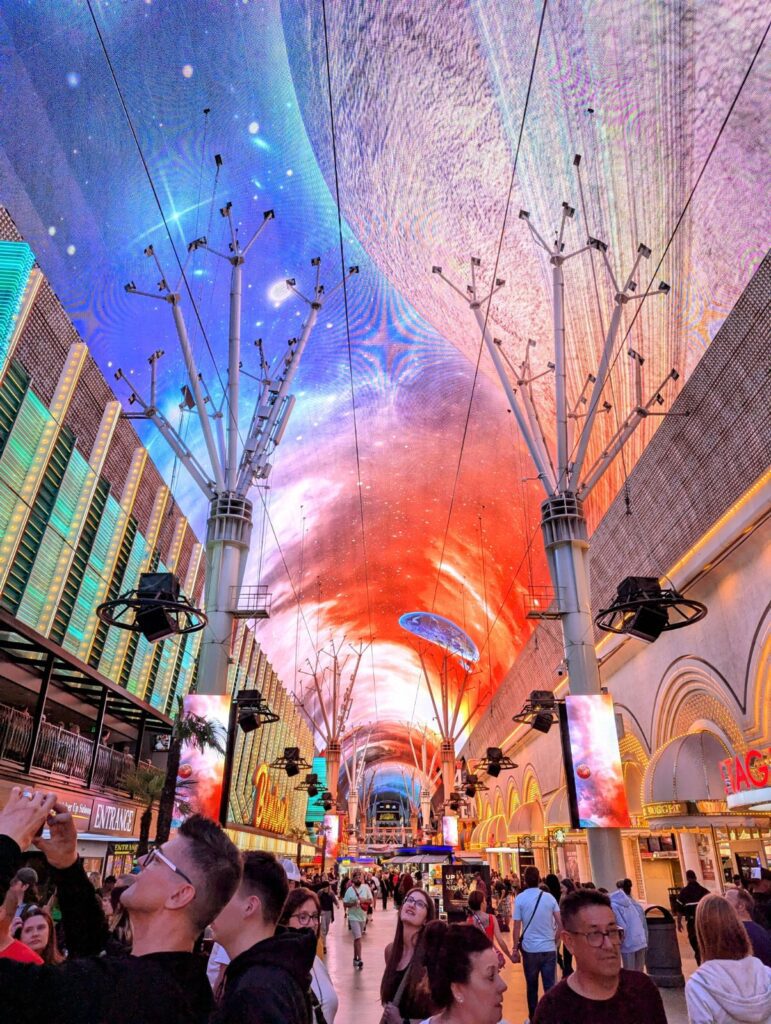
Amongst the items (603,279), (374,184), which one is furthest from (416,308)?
(603,279)

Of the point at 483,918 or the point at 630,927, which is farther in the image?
the point at 630,927

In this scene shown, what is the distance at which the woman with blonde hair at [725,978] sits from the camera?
2.93 meters

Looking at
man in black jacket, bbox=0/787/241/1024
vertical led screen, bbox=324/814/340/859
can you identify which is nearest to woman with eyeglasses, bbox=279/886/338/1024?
man in black jacket, bbox=0/787/241/1024

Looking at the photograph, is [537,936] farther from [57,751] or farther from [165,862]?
[57,751]

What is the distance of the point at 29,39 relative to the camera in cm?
1164

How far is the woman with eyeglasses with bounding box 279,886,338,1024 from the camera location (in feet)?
11.2

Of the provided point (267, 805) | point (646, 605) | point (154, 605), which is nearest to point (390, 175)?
point (154, 605)

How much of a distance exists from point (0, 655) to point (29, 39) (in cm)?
1050

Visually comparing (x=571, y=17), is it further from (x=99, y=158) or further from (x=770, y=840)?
(x=770, y=840)

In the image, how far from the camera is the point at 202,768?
487 inches

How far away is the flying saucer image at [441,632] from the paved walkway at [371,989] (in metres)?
25.9

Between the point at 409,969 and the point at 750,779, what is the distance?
30.4ft

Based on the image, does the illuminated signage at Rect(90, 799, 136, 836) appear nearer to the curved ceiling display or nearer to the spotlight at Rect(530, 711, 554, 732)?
the curved ceiling display

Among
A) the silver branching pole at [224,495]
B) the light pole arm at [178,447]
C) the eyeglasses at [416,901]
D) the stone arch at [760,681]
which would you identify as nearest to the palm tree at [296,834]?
the silver branching pole at [224,495]
